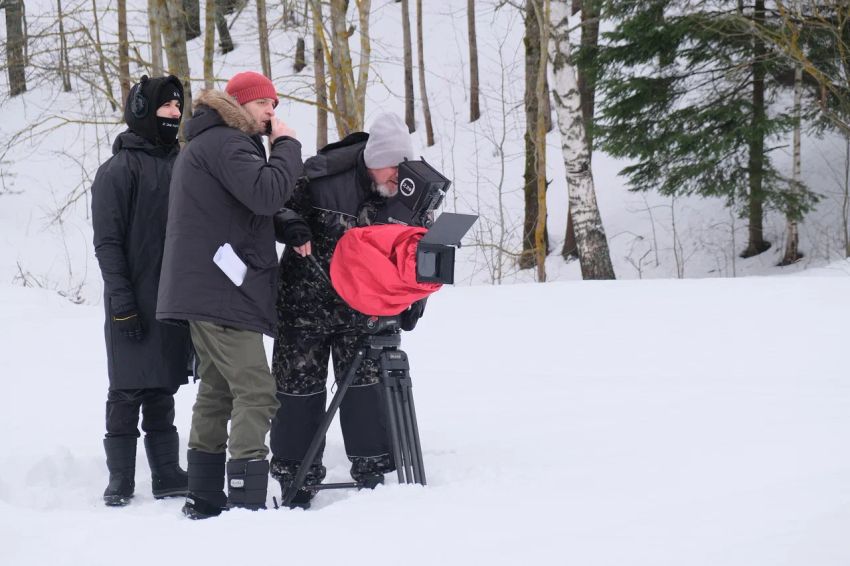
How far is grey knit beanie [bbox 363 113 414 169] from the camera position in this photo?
344cm

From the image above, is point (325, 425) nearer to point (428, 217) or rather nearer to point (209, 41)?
point (428, 217)

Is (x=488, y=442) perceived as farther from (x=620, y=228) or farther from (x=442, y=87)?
(x=442, y=87)

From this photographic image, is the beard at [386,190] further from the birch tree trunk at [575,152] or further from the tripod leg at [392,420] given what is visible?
the birch tree trunk at [575,152]

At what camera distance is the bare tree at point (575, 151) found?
9711 millimetres

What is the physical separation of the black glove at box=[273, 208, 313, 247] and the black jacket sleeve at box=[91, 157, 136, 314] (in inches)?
29.6

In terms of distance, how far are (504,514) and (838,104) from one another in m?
9.90

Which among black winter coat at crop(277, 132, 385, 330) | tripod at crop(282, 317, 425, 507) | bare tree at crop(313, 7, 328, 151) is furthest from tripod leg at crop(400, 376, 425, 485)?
bare tree at crop(313, 7, 328, 151)

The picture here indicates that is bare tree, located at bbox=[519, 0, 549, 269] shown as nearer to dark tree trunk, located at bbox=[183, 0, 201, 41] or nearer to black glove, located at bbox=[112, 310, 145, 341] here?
black glove, located at bbox=[112, 310, 145, 341]

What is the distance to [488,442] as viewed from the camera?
408cm

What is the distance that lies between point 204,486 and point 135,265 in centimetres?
102

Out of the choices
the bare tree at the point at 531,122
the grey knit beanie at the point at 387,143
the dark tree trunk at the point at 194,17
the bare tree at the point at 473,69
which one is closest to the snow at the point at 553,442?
the grey knit beanie at the point at 387,143

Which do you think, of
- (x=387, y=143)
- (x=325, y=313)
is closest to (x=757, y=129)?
(x=387, y=143)

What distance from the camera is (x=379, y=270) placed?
3264 millimetres

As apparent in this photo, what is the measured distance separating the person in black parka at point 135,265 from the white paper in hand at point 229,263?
0.62 m
